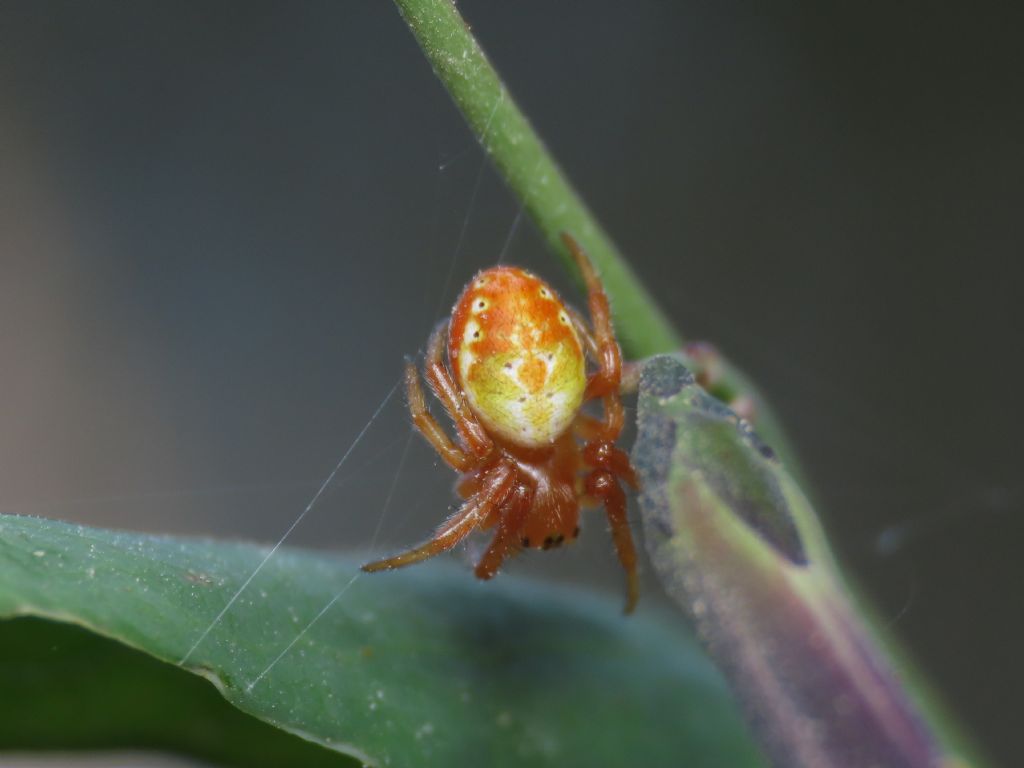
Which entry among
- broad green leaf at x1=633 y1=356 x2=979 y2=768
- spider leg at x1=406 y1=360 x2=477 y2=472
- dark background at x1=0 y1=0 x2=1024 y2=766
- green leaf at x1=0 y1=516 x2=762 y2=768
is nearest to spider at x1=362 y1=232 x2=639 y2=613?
spider leg at x1=406 y1=360 x2=477 y2=472

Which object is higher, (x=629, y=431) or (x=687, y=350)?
(x=687, y=350)

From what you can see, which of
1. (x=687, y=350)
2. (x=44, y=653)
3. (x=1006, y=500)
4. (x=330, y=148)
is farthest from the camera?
(x=330, y=148)

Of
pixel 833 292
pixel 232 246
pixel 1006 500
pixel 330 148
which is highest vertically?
pixel 330 148

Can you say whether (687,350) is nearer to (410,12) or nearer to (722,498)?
(722,498)

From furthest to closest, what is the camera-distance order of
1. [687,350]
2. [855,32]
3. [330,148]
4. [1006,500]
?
[855,32] → [330,148] → [1006,500] → [687,350]

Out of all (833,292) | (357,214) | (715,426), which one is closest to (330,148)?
(357,214)
